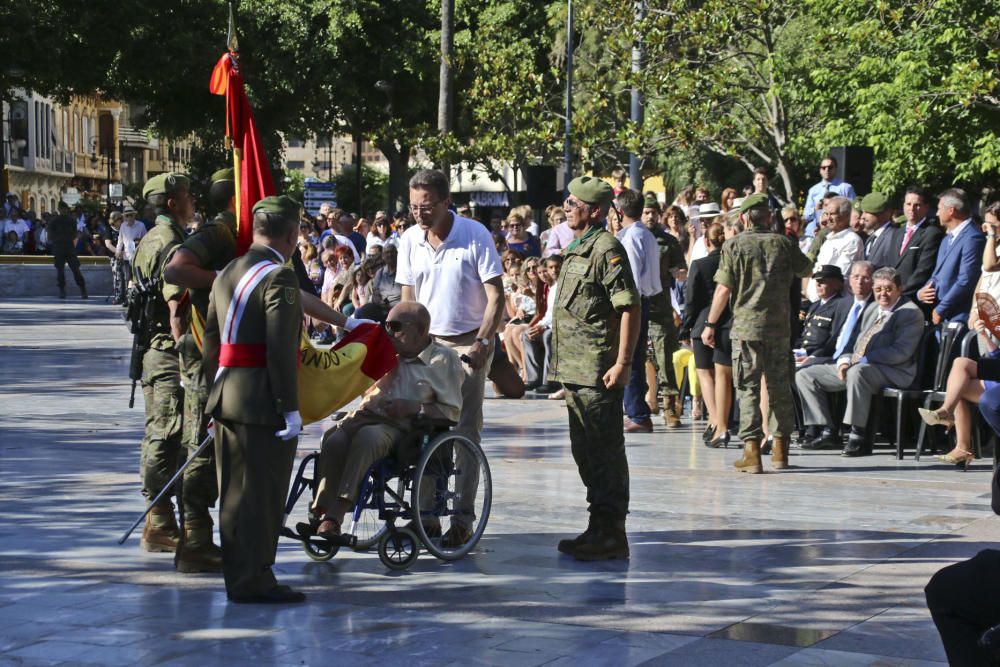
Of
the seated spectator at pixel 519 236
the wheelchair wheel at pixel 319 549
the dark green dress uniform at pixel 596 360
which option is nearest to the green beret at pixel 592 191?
the dark green dress uniform at pixel 596 360

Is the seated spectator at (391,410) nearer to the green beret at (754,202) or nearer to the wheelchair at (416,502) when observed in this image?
the wheelchair at (416,502)

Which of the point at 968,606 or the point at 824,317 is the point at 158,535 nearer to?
the point at 968,606

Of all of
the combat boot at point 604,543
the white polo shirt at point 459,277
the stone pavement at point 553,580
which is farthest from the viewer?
the white polo shirt at point 459,277

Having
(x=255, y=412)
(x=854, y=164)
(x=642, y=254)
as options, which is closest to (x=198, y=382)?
(x=255, y=412)

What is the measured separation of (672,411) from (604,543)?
594cm

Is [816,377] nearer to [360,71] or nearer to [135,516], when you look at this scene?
[135,516]

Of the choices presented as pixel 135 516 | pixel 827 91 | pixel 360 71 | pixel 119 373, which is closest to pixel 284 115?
pixel 360 71

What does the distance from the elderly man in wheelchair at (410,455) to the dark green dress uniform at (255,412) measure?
561 millimetres

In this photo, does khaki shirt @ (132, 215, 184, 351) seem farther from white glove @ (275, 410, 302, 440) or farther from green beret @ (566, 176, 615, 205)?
green beret @ (566, 176, 615, 205)

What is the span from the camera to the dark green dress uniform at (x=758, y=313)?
1116 cm

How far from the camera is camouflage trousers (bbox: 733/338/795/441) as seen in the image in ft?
36.8

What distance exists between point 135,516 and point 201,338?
1676mm

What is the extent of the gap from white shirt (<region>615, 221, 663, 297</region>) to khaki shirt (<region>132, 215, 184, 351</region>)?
5261 millimetres

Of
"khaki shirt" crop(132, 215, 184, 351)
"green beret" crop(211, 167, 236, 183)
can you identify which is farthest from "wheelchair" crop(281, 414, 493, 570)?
"green beret" crop(211, 167, 236, 183)
